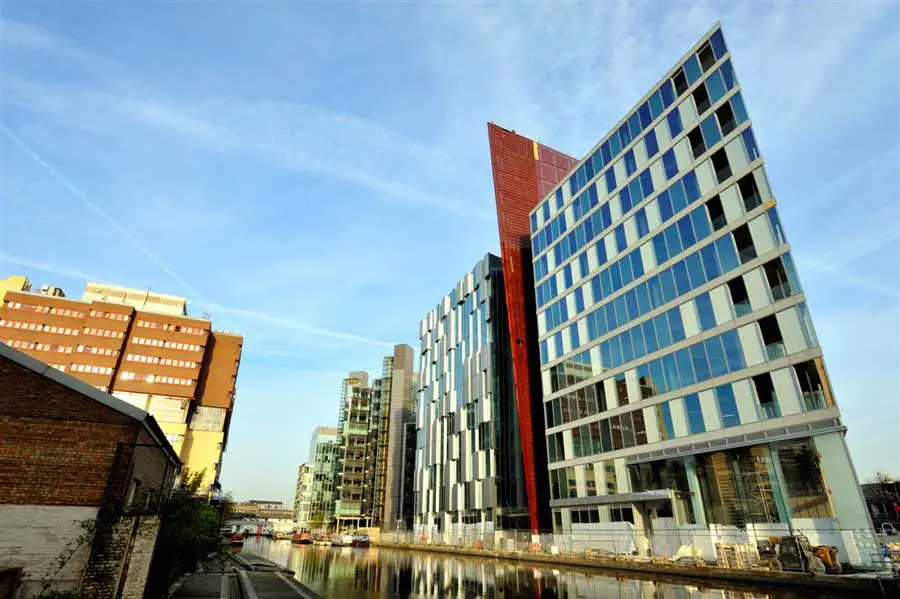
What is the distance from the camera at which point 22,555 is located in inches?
522

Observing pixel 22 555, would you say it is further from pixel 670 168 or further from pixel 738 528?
pixel 670 168

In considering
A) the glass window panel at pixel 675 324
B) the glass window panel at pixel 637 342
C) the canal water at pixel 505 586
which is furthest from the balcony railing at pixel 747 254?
the canal water at pixel 505 586

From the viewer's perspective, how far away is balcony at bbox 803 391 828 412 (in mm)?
25938

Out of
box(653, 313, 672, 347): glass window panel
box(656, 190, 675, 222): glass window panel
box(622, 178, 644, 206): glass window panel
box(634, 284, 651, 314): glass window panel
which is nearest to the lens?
box(653, 313, 672, 347): glass window panel

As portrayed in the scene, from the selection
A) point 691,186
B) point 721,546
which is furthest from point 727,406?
point 691,186

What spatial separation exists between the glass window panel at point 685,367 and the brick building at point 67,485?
3172cm

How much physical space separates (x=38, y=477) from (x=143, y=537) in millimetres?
3271

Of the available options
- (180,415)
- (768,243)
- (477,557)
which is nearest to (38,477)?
(768,243)

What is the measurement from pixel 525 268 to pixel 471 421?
67.0 ft

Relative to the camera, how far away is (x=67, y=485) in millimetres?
14000

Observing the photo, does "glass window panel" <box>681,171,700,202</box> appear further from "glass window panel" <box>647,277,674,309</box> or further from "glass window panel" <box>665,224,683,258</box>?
"glass window panel" <box>647,277,674,309</box>

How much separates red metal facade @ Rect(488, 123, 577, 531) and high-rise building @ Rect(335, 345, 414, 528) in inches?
1925

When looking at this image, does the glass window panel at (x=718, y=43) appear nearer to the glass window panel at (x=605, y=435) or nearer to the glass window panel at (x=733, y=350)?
the glass window panel at (x=733, y=350)

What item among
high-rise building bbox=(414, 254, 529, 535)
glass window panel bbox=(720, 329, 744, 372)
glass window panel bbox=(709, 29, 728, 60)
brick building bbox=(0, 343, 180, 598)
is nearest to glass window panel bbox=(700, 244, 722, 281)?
glass window panel bbox=(720, 329, 744, 372)
